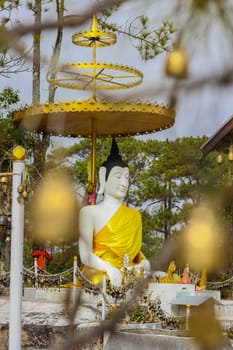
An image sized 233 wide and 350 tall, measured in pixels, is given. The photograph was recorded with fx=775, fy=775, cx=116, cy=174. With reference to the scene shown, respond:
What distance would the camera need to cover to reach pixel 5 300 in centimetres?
443

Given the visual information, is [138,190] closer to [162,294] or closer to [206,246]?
[206,246]

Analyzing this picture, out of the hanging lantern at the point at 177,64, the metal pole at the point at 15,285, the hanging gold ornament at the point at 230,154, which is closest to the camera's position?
the hanging lantern at the point at 177,64

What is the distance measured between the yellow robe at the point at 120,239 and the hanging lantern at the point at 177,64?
5297 millimetres

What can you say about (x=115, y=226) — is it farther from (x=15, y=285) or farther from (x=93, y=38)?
(x=93, y=38)

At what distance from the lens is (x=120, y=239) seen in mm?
5977

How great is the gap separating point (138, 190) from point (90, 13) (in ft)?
0.76

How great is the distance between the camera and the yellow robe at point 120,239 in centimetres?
587

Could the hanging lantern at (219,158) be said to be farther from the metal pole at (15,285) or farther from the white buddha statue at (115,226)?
the white buddha statue at (115,226)

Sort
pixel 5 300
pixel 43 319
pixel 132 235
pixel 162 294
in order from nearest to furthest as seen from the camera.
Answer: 1. pixel 43 319
2. pixel 5 300
3. pixel 162 294
4. pixel 132 235

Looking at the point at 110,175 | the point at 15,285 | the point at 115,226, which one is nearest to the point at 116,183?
the point at 110,175

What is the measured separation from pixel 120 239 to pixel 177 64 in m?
5.49

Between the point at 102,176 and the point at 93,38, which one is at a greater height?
the point at 102,176

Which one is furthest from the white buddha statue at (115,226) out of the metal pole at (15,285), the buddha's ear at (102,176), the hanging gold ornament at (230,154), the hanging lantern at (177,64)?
the hanging lantern at (177,64)

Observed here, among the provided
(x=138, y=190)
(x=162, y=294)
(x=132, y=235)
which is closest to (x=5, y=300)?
(x=162, y=294)
